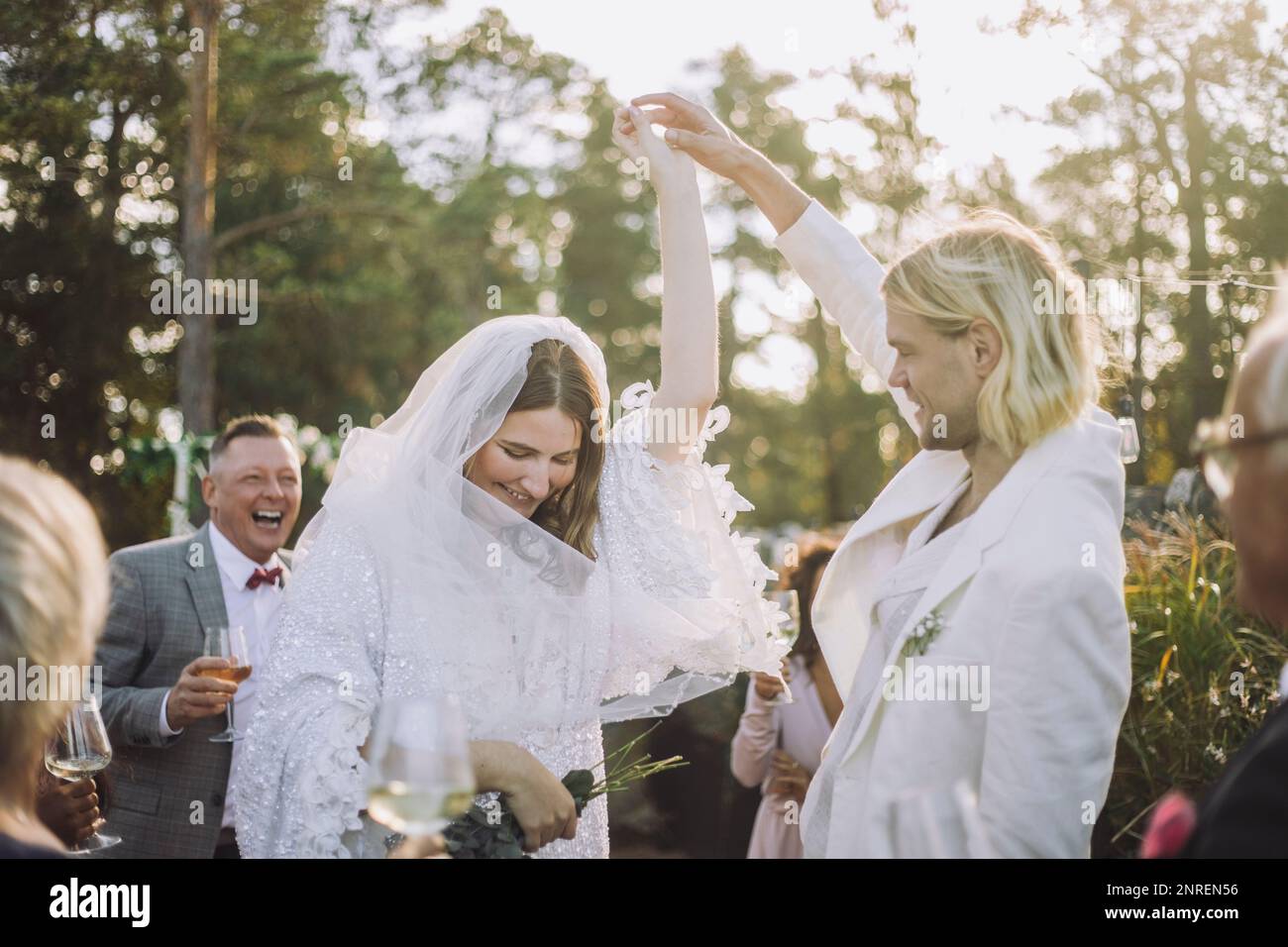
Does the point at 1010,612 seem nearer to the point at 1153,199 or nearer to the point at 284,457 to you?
the point at 284,457

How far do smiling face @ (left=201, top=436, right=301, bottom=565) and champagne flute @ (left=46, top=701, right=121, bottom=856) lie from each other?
5.34 feet

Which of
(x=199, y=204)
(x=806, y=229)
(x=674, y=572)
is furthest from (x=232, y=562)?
(x=199, y=204)

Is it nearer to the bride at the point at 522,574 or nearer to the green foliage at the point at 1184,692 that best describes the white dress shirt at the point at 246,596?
the bride at the point at 522,574

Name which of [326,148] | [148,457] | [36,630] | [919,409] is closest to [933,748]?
[919,409]

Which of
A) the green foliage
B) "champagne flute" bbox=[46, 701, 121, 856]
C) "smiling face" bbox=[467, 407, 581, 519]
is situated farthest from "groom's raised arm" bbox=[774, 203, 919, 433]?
the green foliage

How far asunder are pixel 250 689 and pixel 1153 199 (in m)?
16.6

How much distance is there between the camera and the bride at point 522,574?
7.69ft

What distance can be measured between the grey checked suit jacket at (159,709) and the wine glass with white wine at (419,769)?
2.61 meters

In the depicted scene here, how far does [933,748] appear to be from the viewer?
2299mm

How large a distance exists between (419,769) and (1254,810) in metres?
1.07

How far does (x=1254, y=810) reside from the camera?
1.37m

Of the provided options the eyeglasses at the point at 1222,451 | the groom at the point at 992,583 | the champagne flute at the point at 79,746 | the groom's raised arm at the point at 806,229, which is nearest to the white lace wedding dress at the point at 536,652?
the groom at the point at 992,583

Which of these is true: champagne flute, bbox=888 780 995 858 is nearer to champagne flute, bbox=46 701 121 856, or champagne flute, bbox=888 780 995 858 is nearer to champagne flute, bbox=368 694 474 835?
champagne flute, bbox=368 694 474 835

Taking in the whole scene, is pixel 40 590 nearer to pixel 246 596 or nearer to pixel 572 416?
pixel 572 416
